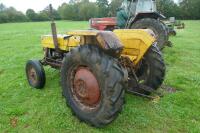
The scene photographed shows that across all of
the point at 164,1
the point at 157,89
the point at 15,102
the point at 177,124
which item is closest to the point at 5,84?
the point at 15,102

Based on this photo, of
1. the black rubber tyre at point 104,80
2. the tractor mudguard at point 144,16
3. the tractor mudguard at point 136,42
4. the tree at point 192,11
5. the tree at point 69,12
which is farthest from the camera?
the tree at point 69,12

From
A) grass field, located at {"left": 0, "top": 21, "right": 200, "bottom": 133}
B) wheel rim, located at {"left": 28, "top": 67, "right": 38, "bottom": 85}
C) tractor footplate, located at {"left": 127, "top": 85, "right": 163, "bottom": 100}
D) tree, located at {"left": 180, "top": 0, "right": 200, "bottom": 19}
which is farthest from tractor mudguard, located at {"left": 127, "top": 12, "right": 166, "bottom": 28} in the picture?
tree, located at {"left": 180, "top": 0, "right": 200, "bottom": 19}

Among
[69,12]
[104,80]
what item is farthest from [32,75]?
[69,12]

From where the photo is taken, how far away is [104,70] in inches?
142

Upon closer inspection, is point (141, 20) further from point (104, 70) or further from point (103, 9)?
point (103, 9)

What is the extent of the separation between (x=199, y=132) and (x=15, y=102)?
127 inches

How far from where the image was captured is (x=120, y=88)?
3631 mm

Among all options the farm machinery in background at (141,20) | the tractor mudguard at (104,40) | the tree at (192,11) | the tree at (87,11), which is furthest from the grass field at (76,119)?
the tree at (87,11)

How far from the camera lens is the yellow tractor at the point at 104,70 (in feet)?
11.9

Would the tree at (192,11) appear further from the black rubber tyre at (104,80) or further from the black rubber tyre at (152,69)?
the black rubber tyre at (104,80)

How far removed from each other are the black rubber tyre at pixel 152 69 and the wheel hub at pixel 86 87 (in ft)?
3.42

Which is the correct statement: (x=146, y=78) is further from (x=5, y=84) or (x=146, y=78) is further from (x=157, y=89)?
(x=5, y=84)

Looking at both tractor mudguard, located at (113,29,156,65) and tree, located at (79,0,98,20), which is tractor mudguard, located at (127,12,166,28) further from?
tree, located at (79,0,98,20)

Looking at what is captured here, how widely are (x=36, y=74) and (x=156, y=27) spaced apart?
5011 millimetres
